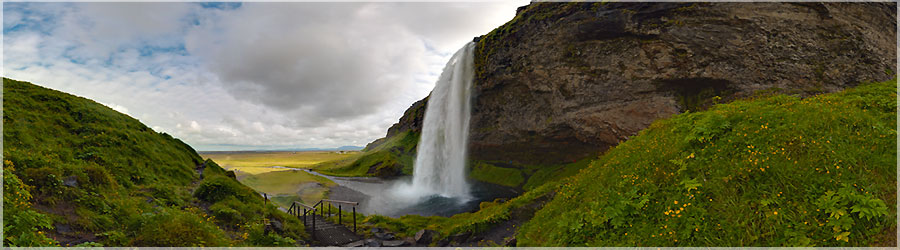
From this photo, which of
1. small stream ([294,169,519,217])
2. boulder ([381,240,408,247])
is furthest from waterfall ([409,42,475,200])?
boulder ([381,240,408,247])

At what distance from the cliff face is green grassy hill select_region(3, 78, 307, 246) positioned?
2472 centimetres

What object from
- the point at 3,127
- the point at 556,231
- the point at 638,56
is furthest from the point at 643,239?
the point at 638,56

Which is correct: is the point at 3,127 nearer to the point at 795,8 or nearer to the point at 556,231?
the point at 556,231

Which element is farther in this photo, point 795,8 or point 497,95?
point 497,95

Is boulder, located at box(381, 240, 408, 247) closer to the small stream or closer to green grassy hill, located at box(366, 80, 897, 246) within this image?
green grassy hill, located at box(366, 80, 897, 246)

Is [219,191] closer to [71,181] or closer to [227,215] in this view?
[227,215]

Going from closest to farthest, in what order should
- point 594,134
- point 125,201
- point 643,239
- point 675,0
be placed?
1. point 643,239
2. point 125,201
3. point 675,0
4. point 594,134

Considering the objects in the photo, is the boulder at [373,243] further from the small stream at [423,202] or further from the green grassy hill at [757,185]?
the small stream at [423,202]

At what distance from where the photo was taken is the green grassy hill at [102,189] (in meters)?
6.77

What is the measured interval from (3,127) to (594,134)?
111 ft

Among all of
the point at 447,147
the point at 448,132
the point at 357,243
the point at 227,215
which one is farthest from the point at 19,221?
the point at 448,132

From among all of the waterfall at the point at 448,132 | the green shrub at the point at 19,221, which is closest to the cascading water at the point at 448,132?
the waterfall at the point at 448,132

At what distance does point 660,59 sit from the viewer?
2411 centimetres

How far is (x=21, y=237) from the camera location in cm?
470
